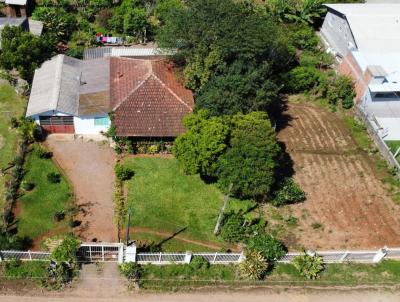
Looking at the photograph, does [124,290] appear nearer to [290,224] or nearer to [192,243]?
[192,243]

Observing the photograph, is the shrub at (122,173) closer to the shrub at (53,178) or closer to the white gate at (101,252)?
the shrub at (53,178)

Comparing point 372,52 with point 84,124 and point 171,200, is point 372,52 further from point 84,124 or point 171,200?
point 84,124

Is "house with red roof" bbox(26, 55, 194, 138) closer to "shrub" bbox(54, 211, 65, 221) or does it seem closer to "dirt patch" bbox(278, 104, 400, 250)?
"shrub" bbox(54, 211, 65, 221)

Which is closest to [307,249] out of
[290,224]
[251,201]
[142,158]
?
[290,224]

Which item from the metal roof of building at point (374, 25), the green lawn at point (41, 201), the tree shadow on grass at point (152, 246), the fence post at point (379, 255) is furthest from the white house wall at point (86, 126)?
the metal roof of building at point (374, 25)

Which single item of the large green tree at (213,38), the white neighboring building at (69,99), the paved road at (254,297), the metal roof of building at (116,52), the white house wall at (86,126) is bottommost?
the paved road at (254,297)
